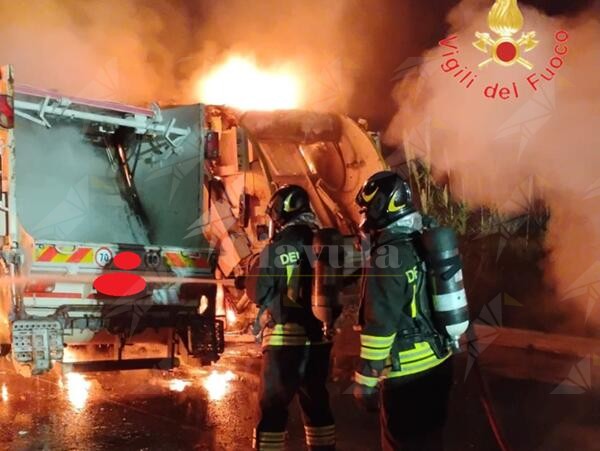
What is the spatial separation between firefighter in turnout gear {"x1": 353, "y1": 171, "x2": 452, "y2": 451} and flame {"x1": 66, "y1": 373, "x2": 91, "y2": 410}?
3231 mm

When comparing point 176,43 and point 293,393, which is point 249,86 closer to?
point 176,43

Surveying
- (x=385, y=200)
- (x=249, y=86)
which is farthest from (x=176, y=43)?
(x=385, y=200)

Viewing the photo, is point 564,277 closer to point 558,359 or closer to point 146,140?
point 558,359

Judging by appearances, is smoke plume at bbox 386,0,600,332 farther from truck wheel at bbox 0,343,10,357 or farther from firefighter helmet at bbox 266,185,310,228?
truck wheel at bbox 0,343,10,357

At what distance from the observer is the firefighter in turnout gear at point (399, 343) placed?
2834mm

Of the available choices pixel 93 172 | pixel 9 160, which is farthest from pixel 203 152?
pixel 9 160

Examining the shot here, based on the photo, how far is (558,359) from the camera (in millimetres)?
7078

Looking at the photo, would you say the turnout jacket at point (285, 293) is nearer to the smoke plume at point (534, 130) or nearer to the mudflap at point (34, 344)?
the mudflap at point (34, 344)

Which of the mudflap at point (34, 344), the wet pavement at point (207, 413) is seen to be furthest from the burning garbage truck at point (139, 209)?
the wet pavement at point (207, 413)

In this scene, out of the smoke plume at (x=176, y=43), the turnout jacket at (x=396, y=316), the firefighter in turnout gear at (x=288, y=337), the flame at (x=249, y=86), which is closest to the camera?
the turnout jacket at (x=396, y=316)

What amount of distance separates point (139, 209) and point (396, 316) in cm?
365

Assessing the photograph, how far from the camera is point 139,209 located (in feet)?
19.4

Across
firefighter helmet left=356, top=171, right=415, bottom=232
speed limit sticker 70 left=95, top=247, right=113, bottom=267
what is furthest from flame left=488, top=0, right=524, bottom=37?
speed limit sticker 70 left=95, top=247, right=113, bottom=267

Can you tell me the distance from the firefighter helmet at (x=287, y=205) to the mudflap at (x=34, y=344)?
1.87 metres
